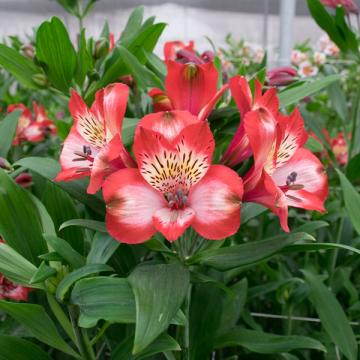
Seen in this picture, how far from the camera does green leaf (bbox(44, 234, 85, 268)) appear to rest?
0.55m

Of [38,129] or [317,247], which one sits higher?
[317,247]

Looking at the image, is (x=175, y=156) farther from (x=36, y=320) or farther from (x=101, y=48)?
(x=101, y=48)

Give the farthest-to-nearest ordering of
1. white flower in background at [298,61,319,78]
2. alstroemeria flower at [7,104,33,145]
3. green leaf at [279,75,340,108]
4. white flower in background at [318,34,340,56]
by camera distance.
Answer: white flower in background at [318,34,340,56] < white flower in background at [298,61,319,78] < alstroemeria flower at [7,104,33,145] < green leaf at [279,75,340,108]

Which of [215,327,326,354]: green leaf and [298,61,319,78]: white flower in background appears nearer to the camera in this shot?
[215,327,326,354]: green leaf

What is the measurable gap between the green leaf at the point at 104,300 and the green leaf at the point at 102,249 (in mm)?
43

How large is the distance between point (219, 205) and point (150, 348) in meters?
0.17

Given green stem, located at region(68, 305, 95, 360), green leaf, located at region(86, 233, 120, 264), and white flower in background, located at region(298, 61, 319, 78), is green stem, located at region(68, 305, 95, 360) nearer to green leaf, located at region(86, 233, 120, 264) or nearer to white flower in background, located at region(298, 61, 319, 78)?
green leaf, located at region(86, 233, 120, 264)

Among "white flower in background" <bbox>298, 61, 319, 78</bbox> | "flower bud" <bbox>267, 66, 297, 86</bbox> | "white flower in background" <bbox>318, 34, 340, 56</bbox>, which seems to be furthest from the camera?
"white flower in background" <bbox>318, 34, 340, 56</bbox>

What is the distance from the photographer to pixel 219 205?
1.61 feet

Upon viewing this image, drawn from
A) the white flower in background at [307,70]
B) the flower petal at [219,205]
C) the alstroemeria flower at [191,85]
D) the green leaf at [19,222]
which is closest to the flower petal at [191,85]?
the alstroemeria flower at [191,85]

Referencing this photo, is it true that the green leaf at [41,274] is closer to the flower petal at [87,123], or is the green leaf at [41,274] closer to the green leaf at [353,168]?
the flower petal at [87,123]

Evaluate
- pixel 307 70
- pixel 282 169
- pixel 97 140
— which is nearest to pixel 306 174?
pixel 282 169

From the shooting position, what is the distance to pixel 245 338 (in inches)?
29.7

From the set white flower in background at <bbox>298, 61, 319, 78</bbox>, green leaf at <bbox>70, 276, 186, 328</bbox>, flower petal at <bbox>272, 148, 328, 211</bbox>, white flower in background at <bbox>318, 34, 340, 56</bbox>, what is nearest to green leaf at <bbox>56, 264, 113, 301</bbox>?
green leaf at <bbox>70, 276, 186, 328</bbox>
